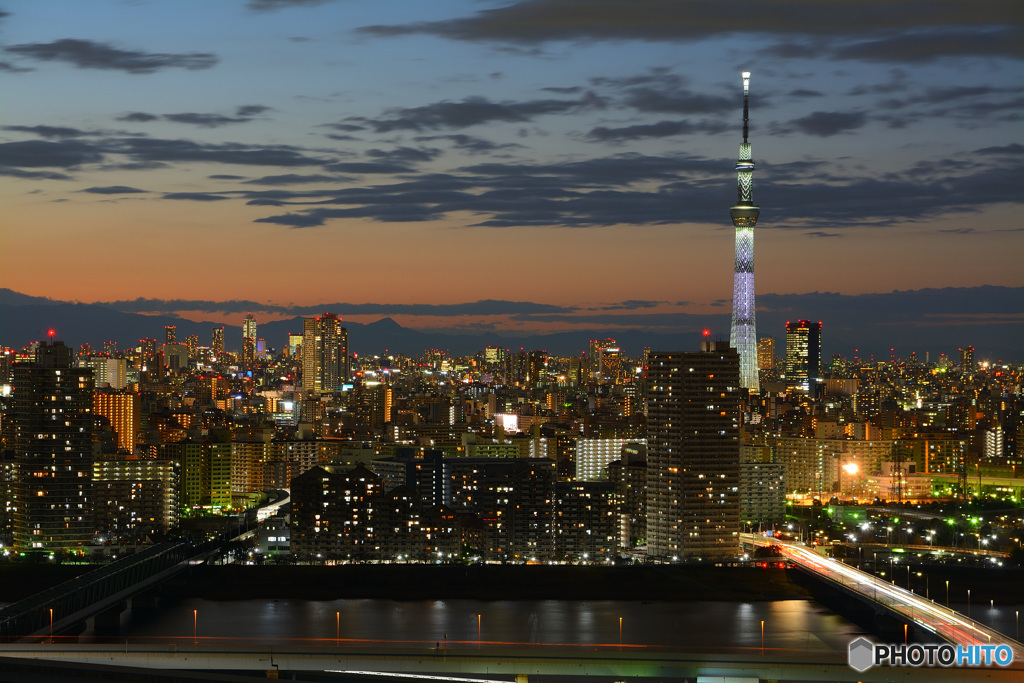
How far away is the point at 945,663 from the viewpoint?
13617mm

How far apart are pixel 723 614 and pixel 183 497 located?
17.2m

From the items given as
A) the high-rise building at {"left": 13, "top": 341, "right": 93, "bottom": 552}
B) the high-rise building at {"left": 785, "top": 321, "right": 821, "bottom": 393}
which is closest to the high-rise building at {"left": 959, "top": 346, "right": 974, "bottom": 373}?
the high-rise building at {"left": 785, "top": 321, "right": 821, "bottom": 393}

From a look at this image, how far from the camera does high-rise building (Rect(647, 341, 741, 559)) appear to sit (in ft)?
82.6

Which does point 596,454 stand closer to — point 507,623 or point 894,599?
point 507,623

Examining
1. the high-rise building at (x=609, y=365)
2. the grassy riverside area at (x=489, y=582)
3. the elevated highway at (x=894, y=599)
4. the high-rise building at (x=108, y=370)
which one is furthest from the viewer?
the high-rise building at (x=609, y=365)

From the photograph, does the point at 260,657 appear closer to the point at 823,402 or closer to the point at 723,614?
the point at 723,614

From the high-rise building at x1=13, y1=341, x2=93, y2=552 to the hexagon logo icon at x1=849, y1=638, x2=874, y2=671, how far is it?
15887mm

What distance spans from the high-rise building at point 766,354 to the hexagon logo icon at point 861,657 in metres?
52.7

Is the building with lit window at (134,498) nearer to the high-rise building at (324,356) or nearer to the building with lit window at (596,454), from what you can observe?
the building with lit window at (596,454)

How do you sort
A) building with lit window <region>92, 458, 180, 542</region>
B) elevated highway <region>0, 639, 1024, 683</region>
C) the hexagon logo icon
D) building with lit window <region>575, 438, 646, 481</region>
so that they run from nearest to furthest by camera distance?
1. the hexagon logo icon
2. elevated highway <region>0, 639, 1024, 683</region>
3. building with lit window <region>92, 458, 180, 542</region>
4. building with lit window <region>575, 438, 646, 481</region>

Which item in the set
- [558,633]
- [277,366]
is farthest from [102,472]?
[277,366]

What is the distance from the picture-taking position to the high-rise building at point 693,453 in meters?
25.2

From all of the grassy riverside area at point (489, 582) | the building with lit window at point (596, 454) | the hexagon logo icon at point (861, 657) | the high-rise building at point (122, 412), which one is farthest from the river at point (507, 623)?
the high-rise building at point (122, 412)

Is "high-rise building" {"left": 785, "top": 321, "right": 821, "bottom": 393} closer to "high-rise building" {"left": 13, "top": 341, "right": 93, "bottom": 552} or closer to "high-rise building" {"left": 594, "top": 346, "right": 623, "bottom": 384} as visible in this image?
"high-rise building" {"left": 594, "top": 346, "right": 623, "bottom": 384}
